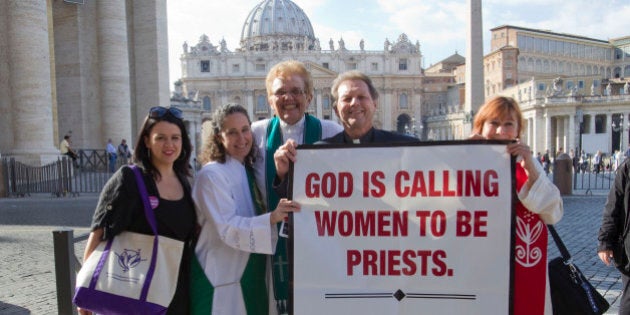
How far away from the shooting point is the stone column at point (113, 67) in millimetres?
17891

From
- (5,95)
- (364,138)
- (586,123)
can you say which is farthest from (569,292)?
(586,123)

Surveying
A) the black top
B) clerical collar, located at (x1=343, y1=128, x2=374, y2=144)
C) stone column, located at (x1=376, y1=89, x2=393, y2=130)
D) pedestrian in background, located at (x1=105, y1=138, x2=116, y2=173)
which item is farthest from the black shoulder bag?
stone column, located at (x1=376, y1=89, x2=393, y2=130)

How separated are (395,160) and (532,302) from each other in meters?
0.97

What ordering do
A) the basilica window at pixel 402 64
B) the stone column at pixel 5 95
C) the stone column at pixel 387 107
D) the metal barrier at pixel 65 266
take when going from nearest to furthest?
1. the metal barrier at pixel 65 266
2. the stone column at pixel 5 95
3. the stone column at pixel 387 107
4. the basilica window at pixel 402 64

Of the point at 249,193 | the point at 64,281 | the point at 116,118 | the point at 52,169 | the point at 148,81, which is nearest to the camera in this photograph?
the point at 249,193

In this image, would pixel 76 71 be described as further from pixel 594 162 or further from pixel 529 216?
pixel 594 162

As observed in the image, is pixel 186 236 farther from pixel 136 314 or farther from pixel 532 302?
pixel 532 302

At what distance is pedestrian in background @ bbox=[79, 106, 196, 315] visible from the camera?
2.41m

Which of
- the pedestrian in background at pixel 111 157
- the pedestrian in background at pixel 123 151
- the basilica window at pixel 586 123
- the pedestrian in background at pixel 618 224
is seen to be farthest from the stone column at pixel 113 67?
the basilica window at pixel 586 123

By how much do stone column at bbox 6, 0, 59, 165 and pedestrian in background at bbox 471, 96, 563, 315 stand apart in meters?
14.6

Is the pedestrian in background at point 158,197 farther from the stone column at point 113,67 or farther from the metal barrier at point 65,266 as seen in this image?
the stone column at point 113,67

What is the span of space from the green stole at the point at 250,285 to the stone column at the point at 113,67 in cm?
1735

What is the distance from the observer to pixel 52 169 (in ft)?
42.1

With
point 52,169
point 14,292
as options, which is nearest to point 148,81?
point 52,169
